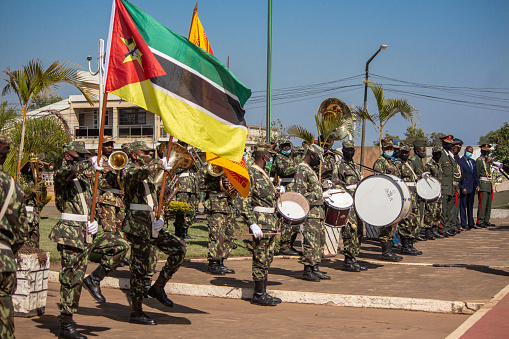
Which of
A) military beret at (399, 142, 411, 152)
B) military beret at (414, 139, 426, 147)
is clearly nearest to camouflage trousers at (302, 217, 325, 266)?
military beret at (399, 142, 411, 152)

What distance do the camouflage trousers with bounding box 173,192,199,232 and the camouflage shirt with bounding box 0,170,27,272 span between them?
9.05 metres

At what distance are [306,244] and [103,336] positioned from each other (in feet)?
13.7

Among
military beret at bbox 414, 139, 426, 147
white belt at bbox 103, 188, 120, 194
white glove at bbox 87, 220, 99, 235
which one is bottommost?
white glove at bbox 87, 220, 99, 235

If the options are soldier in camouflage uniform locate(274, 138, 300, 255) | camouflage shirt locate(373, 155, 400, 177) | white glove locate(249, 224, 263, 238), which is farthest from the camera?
camouflage shirt locate(373, 155, 400, 177)

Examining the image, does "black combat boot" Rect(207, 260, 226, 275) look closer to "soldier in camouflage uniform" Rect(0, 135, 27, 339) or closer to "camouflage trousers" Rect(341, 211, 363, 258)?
"camouflage trousers" Rect(341, 211, 363, 258)

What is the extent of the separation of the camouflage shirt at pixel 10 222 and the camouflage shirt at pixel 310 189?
5.34 metres

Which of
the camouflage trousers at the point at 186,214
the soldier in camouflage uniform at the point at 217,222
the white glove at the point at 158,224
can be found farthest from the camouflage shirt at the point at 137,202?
the camouflage trousers at the point at 186,214

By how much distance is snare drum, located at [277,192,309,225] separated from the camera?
9375 mm

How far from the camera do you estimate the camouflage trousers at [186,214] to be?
48.0 feet

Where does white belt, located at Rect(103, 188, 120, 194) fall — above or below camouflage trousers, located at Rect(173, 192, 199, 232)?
above

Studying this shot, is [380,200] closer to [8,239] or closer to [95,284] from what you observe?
[95,284]

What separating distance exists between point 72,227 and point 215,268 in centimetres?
415

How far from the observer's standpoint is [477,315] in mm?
7156

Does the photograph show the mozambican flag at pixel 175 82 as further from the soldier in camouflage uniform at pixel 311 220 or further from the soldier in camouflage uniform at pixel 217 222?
the soldier in camouflage uniform at pixel 217 222
